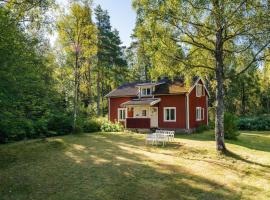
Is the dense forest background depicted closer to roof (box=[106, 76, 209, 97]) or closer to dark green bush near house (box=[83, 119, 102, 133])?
dark green bush near house (box=[83, 119, 102, 133])

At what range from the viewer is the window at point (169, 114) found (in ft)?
91.8

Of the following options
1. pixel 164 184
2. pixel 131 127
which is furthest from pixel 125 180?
pixel 131 127

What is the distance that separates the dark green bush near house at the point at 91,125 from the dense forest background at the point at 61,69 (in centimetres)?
67

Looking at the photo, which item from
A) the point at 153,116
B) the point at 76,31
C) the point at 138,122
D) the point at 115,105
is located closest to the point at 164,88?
the point at 153,116

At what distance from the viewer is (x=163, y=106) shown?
28641 mm

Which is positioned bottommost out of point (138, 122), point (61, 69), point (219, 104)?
point (138, 122)

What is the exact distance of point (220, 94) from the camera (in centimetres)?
1611

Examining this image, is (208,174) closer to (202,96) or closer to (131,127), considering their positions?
(131,127)

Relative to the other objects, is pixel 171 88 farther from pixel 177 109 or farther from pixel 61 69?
pixel 61 69

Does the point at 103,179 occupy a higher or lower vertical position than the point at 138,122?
lower

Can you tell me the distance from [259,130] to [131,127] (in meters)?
16.4

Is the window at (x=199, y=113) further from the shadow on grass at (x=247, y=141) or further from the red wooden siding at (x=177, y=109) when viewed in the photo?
the shadow on grass at (x=247, y=141)

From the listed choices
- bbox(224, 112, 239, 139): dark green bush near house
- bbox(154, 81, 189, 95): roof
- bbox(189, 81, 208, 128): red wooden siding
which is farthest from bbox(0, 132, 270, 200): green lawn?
bbox(154, 81, 189, 95): roof

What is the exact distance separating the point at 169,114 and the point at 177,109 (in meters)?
1.03
